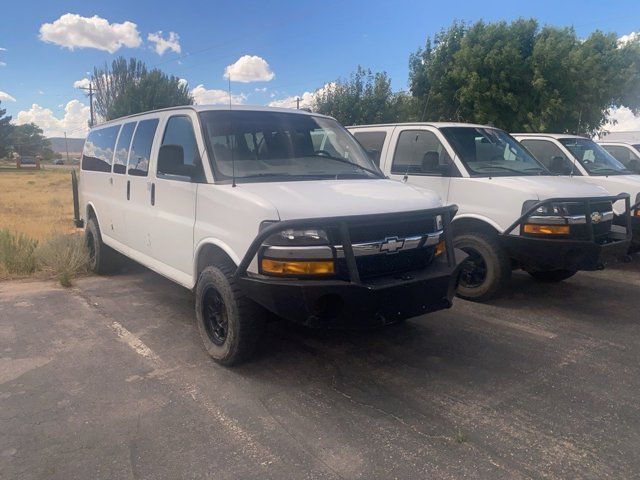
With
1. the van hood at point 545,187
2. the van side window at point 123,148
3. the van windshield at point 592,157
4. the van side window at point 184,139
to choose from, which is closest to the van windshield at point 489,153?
the van hood at point 545,187

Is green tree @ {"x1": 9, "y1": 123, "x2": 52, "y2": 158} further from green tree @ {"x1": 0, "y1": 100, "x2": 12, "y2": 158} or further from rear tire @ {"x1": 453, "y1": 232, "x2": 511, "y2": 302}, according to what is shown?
rear tire @ {"x1": 453, "y1": 232, "x2": 511, "y2": 302}

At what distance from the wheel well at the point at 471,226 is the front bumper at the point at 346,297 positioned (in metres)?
2.31

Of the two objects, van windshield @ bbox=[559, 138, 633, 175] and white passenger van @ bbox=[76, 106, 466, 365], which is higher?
van windshield @ bbox=[559, 138, 633, 175]

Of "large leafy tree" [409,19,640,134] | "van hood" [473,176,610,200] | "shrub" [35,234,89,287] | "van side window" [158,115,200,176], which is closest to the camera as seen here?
"van side window" [158,115,200,176]

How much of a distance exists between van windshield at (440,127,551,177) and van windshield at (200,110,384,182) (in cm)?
178

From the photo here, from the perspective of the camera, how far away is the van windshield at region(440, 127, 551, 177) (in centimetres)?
619

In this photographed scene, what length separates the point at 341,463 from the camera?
2.88 metres

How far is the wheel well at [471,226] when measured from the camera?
5.81 metres

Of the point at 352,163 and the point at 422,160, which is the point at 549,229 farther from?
the point at 352,163

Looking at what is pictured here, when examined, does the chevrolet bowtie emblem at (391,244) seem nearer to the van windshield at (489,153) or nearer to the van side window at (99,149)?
the van windshield at (489,153)

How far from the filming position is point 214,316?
4.19 metres

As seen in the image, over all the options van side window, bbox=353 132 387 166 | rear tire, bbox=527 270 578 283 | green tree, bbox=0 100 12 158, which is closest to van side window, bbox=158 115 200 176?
van side window, bbox=353 132 387 166

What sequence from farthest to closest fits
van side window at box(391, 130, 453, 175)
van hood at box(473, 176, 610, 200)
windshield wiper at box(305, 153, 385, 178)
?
van side window at box(391, 130, 453, 175)
van hood at box(473, 176, 610, 200)
windshield wiper at box(305, 153, 385, 178)

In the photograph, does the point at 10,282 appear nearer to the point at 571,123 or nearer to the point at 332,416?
the point at 332,416
